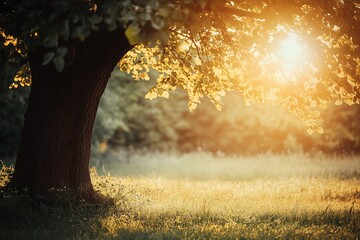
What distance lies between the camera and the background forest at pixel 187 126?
25797mm

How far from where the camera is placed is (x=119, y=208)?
9.44 meters

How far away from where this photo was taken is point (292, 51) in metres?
10.3

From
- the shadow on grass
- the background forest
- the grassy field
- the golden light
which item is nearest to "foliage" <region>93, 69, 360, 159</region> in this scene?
the background forest

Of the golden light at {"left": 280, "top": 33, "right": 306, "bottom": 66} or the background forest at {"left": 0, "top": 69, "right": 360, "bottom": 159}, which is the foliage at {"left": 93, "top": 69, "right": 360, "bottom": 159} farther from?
the golden light at {"left": 280, "top": 33, "right": 306, "bottom": 66}

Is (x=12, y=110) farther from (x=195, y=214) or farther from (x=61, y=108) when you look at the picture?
(x=195, y=214)

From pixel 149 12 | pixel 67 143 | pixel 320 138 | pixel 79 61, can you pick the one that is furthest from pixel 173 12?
pixel 320 138

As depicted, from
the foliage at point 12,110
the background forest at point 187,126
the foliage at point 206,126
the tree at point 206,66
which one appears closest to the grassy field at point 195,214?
the tree at point 206,66

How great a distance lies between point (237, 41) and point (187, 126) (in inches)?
1132

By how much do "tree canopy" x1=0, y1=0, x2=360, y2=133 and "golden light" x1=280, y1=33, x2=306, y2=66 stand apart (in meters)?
0.02

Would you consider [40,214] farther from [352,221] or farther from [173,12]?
[352,221]

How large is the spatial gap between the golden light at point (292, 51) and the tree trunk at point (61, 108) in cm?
354

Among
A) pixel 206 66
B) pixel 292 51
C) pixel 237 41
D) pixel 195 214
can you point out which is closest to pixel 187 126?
pixel 206 66

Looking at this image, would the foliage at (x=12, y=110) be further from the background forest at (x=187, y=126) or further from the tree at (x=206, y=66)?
the tree at (x=206, y=66)

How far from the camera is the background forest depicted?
25797 millimetres
